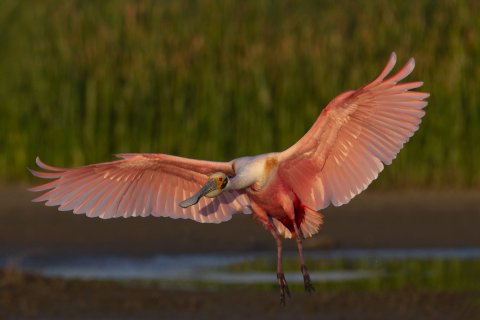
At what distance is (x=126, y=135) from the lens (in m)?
18.8

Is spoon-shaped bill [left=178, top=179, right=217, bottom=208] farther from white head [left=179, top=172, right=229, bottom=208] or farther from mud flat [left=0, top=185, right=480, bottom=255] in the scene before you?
mud flat [left=0, top=185, right=480, bottom=255]

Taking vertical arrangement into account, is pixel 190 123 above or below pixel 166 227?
above

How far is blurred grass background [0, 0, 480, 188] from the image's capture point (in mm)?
18688

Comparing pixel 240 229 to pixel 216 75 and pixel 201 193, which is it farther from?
pixel 201 193

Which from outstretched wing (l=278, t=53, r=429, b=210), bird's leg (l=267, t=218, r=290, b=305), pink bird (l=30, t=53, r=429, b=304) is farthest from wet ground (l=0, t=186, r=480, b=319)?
bird's leg (l=267, t=218, r=290, b=305)

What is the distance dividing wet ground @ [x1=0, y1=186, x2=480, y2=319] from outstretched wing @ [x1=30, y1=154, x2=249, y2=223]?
9.69 feet

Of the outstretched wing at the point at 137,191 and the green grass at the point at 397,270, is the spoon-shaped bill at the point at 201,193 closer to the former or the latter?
the outstretched wing at the point at 137,191

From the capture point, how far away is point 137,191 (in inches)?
343

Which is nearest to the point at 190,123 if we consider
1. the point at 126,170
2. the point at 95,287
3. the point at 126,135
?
the point at 126,135

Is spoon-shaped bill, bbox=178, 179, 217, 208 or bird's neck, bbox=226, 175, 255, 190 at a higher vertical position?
bird's neck, bbox=226, 175, 255, 190

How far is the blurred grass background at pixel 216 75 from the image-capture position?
1869cm

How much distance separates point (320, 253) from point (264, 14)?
17.0ft

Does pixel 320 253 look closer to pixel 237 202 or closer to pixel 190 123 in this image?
pixel 190 123

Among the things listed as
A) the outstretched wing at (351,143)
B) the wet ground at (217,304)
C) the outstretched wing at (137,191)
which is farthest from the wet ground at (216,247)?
the outstretched wing at (351,143)
